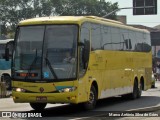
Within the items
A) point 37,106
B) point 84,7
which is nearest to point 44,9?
point 84,7

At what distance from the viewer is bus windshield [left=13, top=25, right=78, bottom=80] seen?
53.0ft

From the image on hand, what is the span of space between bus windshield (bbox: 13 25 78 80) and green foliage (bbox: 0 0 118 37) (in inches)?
2805

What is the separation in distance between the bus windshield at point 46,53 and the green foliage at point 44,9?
234 ft

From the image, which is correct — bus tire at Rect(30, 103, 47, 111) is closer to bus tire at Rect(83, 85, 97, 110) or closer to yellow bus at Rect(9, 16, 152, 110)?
yellow bus at Rect(9, 16, 152, 110)

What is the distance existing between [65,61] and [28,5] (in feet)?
250

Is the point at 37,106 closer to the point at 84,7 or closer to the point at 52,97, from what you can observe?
the point at 52,97

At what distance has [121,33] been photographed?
21984 millimetres

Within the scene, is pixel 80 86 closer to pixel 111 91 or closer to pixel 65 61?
pixel 65 61

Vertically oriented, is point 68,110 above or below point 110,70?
below

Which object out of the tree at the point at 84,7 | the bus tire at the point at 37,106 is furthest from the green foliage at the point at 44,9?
the bus tire at the point at 37,106

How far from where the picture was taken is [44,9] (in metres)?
90.1

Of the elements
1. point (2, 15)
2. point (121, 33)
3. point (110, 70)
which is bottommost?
point (110, 70)

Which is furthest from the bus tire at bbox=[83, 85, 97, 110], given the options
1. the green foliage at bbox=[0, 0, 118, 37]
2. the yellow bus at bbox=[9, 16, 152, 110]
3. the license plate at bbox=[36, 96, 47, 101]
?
the green foliage at bbox=[0, 0, 118, 37]

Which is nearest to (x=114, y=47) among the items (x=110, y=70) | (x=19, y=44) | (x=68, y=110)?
(x=110, y=70)
